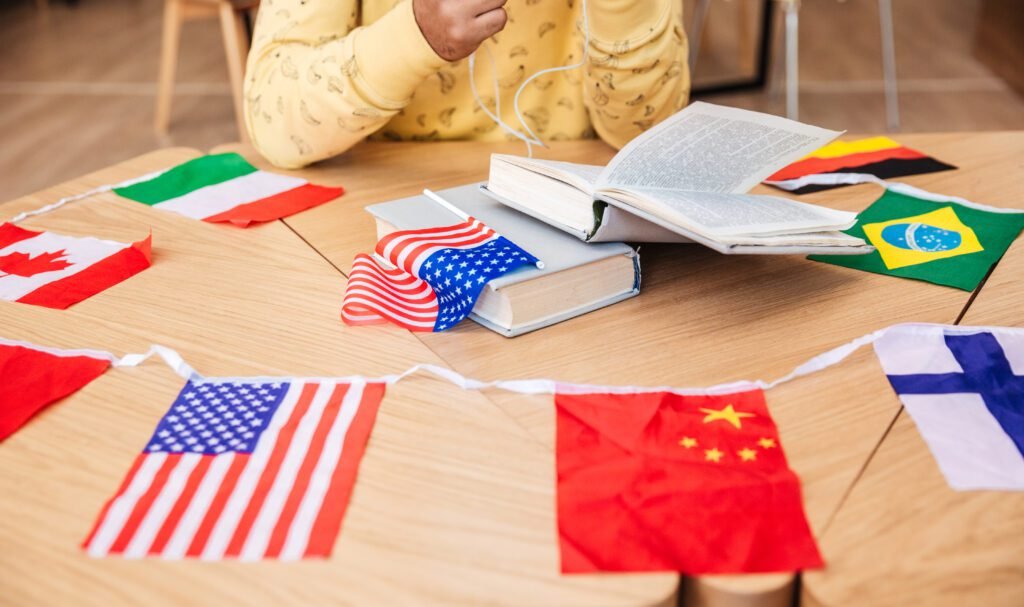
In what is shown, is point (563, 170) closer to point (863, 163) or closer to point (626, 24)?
point (626, 24)

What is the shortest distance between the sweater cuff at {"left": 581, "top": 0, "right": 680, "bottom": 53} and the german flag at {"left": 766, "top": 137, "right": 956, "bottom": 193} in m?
0.24

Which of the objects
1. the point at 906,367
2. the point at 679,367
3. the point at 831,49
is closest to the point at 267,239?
the point at 679,367

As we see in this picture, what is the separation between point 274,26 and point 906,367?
2.85 feet

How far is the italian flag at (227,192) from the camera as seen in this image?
1021 millimetres

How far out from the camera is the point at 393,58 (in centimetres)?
99

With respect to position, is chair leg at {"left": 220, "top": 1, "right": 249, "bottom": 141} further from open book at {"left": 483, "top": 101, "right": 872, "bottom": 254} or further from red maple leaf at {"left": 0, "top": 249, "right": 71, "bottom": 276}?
open book at {"left": 483, "top": 101, "right": 872, "bottom": 254}

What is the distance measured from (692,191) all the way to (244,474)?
0.46 meters

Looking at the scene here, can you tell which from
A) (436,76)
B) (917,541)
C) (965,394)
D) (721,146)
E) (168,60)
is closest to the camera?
(917,541)

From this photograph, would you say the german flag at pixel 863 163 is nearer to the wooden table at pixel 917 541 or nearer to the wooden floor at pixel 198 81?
the wooden table at pixel 917 541

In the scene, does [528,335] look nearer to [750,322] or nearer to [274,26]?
[750,322]

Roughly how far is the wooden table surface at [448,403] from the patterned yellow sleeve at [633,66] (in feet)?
0.90

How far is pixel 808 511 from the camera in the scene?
0.54 m

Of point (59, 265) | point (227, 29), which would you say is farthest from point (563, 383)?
point (227, 29)

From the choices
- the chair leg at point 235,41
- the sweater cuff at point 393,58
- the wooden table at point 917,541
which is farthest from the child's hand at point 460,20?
the chair leg at point 235,41
